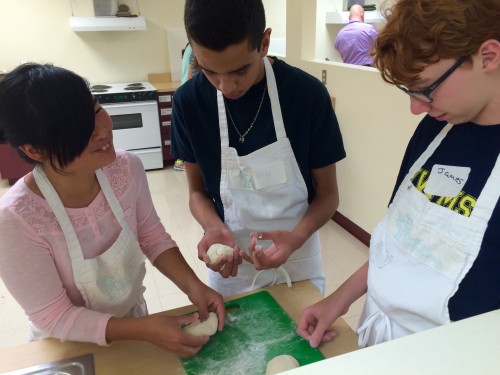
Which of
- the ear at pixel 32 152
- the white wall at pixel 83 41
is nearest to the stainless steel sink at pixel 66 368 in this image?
the ear at pixel 32 152

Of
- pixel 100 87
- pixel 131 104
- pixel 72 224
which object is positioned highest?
pixel 72 224

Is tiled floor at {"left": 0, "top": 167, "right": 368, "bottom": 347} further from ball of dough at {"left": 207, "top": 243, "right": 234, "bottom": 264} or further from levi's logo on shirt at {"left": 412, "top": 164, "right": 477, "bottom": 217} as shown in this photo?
levi's logo on shirt at {"left": 412, "top": 164, "right": 477, "bottom": 217}

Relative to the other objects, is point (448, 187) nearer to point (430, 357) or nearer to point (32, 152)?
point (430, 357)

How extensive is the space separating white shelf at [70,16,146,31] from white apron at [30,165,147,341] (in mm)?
3505

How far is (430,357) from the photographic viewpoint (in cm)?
42

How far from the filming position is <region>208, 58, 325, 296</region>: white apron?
1.10 metres

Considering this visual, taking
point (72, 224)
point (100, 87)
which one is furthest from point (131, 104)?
point (72, 224)

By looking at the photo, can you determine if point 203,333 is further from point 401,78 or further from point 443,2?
point 443,2

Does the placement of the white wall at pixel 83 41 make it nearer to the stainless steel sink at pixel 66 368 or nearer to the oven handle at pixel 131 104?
the oven handle at pixel 131 104

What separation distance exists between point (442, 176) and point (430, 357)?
42 cm

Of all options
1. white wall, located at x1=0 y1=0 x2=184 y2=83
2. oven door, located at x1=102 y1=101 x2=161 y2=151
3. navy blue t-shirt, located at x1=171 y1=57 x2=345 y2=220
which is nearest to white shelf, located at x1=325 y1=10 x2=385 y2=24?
white wall, located at x1=0 y1=0 x2=184 y2=83

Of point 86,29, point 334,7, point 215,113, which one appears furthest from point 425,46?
point 334,7

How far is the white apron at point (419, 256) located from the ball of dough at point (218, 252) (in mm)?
345

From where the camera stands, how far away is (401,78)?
0.66m
